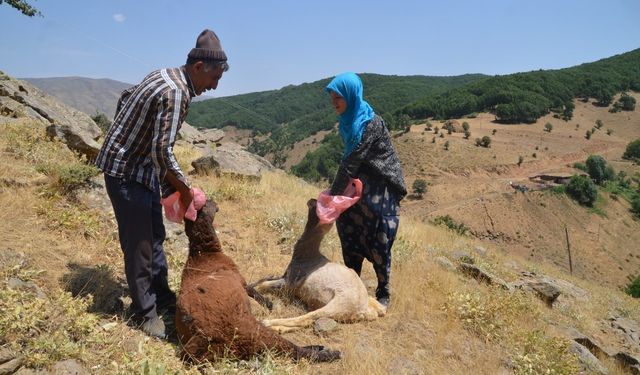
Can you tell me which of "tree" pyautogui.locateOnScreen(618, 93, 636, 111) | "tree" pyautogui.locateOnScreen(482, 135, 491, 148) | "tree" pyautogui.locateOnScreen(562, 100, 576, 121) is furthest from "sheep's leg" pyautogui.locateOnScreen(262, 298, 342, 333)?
"tree" pyautogui.locateOnScreen(618, 93, 636, 111)

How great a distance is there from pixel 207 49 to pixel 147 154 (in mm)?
757

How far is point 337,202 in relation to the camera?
3.57 meters

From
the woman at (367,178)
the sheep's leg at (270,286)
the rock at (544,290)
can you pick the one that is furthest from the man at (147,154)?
the rock at (544,290)

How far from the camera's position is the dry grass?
256cm

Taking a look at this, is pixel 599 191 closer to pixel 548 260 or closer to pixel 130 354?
pixel 548 260

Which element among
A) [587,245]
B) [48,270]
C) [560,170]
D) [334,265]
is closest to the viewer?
[48,270]

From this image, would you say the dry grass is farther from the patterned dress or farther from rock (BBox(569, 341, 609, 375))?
the patterned dress

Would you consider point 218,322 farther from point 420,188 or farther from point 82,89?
point 82,89

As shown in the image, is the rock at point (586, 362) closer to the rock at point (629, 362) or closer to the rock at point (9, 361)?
the rock at point (629, 362)

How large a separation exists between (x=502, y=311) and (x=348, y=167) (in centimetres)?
229

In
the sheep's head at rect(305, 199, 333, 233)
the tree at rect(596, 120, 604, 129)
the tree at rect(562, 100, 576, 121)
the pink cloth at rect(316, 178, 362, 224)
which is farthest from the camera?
the tree at rect(562, 100, 576, 121)

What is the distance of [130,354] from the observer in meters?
2.60

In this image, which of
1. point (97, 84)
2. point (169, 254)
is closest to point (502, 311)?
point (169, 254)

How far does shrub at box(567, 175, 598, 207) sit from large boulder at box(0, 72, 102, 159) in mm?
38528
